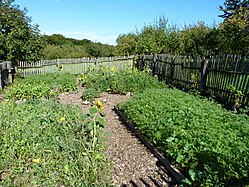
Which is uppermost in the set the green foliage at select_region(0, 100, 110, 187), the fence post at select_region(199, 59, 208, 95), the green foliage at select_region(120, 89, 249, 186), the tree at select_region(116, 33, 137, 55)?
the tree at select_region(116, 33, 137, 55)

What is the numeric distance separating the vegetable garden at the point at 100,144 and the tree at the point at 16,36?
7134mm

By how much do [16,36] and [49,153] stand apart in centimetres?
1000

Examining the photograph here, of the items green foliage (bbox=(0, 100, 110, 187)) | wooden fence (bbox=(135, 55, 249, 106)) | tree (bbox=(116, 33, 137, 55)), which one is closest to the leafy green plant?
wooden fence (bbox=(135, 55, 249, 106))

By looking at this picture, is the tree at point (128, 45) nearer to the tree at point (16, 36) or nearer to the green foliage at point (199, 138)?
the tree at point (16, 36)

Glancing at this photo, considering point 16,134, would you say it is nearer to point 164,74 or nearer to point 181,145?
point 181,145

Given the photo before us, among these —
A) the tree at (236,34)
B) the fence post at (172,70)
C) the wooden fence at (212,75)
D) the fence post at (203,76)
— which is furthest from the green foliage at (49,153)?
the tree at (236,34)

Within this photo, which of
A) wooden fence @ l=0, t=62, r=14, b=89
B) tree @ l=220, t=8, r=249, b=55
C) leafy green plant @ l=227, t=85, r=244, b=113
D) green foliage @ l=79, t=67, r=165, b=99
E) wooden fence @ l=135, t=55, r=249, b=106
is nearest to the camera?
leafy green plant @ l=227, t=85, r=244, b=113

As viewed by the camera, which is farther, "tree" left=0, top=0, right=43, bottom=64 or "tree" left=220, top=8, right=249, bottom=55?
"tree" left=220, top=8, right=249, bottom=55

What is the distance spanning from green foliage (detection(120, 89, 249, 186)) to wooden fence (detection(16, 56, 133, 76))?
8.67 m

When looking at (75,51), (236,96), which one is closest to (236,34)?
(236,96)

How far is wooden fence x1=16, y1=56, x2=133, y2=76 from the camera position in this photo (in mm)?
13391

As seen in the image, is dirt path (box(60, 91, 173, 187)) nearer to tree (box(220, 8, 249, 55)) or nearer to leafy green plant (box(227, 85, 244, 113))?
leafy green plant (box(227, 85, 244, 113))

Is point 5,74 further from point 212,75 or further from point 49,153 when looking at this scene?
point 212,75

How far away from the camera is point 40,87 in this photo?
8.34 m
